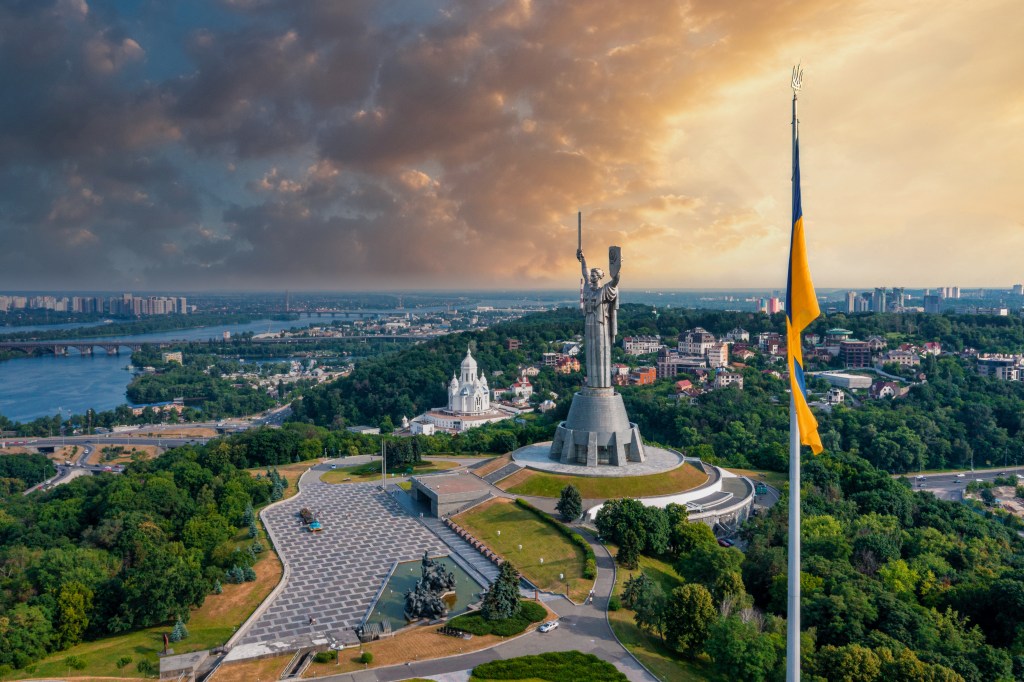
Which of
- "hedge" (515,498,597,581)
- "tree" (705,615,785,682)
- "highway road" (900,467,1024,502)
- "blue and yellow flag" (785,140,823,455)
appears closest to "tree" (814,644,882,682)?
"tree" (705,615,785,682)

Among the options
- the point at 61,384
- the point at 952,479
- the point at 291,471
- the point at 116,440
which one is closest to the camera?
the point at 291,471

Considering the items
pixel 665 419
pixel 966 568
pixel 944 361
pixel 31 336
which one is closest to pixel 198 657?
pixel 966 568

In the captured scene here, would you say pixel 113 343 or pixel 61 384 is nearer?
pixel 61 384

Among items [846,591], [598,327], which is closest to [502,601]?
[846,591]

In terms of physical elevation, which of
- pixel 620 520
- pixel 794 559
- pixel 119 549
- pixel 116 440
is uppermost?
pixel 794 559

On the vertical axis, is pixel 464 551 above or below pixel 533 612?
below

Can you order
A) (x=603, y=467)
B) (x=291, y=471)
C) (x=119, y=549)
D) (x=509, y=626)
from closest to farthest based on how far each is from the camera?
(x=509, y=626) → (x=119, y=549) → (x=603, y=467) → (x=291, y=471)

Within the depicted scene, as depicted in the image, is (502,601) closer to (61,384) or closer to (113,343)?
(61,384)
